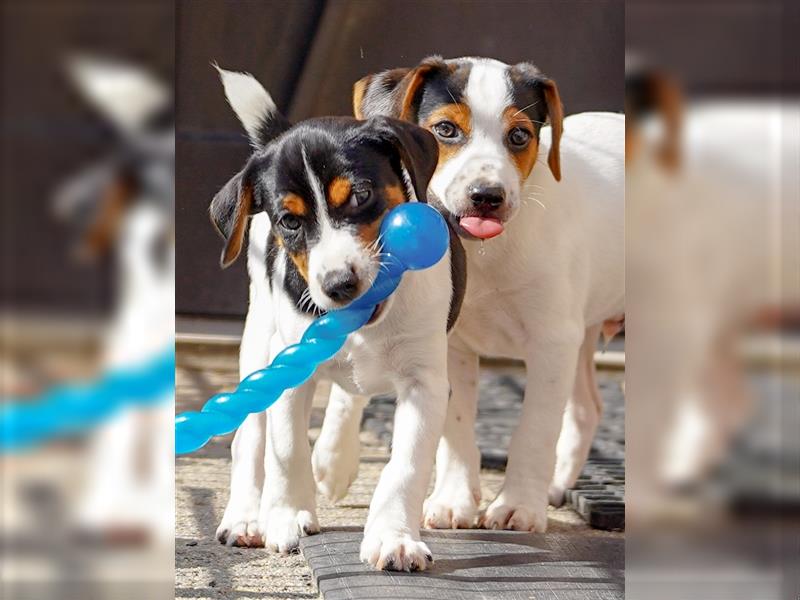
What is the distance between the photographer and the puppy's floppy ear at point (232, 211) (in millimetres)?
3039

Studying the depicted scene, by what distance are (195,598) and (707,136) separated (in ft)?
5.44

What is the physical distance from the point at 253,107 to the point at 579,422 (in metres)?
1.92

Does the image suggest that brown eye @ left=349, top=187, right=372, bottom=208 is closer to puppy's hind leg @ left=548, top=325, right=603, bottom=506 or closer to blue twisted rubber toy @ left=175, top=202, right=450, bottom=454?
blue twisted rubber toy @ left=175, top=202, right=450, bottom=454

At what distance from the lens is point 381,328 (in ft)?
10.5

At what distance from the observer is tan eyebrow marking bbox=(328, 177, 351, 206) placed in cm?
292

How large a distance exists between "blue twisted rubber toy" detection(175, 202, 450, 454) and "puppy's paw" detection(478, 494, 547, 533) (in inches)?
33.8

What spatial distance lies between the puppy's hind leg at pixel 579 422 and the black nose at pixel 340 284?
1672mm

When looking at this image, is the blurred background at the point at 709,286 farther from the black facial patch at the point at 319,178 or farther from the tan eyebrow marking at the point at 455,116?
the tan eyebrow marking at the point at 455,116

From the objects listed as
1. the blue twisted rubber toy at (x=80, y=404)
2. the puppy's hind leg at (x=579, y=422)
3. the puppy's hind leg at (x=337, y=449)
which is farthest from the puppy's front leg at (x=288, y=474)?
the blue twisted rubber toy at (x=80, y=404)

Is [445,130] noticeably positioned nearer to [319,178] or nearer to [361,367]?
[319,178]

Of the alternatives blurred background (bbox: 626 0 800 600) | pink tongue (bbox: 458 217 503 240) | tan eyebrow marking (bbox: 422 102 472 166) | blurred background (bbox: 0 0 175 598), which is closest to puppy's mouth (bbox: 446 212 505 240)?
pink tongue (bbox: 458 217 503 240)

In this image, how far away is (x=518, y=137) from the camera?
3355 millimetres

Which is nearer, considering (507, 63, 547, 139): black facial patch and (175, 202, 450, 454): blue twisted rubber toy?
(175, 202, 450, 454): blue twisted rubber toy

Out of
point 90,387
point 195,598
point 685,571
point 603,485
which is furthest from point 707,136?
point 603,485
